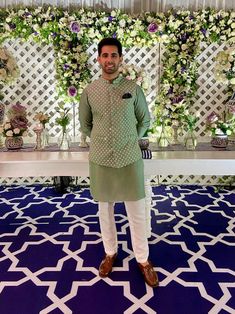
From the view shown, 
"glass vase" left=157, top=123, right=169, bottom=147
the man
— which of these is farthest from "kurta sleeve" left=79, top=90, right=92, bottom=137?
"glass vase" left=157, top=123, right=169, bottom=147

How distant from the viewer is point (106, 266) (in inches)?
83.2

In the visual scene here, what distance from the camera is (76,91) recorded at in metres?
3.29

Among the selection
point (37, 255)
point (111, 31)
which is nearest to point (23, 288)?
point (37, 255)

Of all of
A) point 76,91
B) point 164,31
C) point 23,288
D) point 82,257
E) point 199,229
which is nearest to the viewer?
point 23,288

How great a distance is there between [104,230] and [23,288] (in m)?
0.58

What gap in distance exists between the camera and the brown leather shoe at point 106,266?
209cm

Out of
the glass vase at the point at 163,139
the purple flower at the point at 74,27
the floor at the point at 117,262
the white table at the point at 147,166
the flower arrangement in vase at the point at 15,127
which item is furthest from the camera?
the purple flower at the point at 74,27

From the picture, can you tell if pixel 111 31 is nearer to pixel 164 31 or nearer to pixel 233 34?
pixel 164 31

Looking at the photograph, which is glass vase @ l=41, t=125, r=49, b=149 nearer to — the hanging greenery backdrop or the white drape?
the hanging greenery backdrop

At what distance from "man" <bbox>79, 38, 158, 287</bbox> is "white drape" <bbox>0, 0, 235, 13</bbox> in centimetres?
201

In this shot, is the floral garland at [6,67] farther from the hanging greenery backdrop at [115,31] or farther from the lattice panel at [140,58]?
the lattice panel at [140,58]

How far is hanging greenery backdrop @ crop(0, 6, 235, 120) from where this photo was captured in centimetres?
344

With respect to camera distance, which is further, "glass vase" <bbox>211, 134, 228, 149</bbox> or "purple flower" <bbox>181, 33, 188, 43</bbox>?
"purple flower" <bbox>181, 33, 188, 43</bbox>

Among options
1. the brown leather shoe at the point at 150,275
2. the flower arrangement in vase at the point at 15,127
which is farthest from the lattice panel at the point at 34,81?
the brown leather shoe at the point at 150,275
